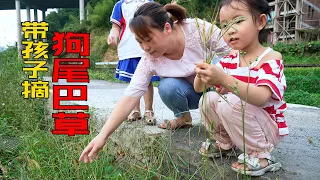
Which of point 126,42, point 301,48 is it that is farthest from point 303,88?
point 301,48

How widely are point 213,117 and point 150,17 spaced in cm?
58

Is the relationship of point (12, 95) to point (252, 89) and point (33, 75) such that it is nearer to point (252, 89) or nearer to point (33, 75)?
point (33, 75)

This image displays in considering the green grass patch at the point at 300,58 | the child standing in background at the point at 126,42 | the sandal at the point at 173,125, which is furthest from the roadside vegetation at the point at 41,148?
the green grass patch at the point at 300,58

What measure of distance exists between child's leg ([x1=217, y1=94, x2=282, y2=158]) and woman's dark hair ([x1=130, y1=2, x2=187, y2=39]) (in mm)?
513

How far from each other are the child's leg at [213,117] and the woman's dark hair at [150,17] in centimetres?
43

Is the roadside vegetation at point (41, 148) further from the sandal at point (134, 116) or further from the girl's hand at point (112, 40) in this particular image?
the girl's hand at point (112, 40)

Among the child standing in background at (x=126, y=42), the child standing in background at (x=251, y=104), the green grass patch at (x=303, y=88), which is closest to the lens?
the child standing in background at (x=251, y=104)

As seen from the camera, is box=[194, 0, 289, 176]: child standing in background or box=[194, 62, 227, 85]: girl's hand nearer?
box=[194, 62, 227, 85]: girl's hand

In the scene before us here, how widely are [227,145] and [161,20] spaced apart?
0.70 meters

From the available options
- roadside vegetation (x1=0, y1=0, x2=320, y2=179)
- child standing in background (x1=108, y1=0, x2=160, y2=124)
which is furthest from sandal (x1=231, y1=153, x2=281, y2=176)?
child standing in background (x1=108, y1=0, x2=160, y2=124)

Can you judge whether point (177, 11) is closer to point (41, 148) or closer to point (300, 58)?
point (41, 148)

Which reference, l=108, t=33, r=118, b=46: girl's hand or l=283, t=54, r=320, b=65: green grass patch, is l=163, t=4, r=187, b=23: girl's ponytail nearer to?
l=108, t=33, r=118, b=46: girl's hand

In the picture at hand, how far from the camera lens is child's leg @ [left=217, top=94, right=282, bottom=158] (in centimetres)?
133

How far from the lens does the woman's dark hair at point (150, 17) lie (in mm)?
1571
